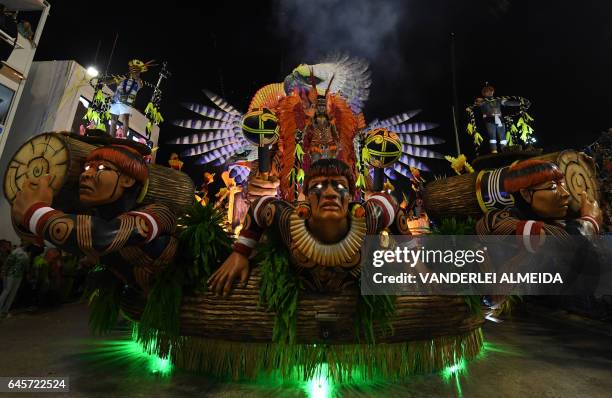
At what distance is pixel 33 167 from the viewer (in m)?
2.42

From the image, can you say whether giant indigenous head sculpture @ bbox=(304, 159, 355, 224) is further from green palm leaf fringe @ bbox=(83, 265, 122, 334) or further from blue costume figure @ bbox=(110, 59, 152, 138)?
blue costume figure @ bbox=(110, 59, 152, 138)

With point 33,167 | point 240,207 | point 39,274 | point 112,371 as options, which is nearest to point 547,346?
point 112,371

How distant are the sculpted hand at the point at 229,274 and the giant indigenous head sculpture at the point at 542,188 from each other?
2.54m

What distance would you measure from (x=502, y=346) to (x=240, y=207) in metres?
5.63

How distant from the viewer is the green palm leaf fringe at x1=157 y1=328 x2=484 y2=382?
2414 mm

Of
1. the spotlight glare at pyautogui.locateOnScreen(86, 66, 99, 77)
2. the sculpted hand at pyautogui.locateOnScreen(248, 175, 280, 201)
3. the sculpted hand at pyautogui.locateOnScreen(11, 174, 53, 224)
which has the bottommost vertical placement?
the sculpted hand at pyautogui.locateOnScreen(11, 174, 53, 224)

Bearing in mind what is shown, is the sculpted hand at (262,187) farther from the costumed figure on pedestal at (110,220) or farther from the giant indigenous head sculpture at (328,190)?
the giant indigenous head sculpture at (328,190)

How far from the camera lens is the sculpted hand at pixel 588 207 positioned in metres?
2.81

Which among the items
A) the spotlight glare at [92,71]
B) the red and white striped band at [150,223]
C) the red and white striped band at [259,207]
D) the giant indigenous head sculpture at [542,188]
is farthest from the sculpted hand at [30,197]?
the spotlight glare at [92,71]

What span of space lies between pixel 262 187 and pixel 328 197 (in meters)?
3.91

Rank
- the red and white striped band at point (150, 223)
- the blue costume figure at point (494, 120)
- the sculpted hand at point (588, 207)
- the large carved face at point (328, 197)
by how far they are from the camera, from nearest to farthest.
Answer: the large carved face at point (328, 197), the red and white striped band at point (150, 223), the sculpted hand at point (588, 207), the blue costume figure at point (494, 120)

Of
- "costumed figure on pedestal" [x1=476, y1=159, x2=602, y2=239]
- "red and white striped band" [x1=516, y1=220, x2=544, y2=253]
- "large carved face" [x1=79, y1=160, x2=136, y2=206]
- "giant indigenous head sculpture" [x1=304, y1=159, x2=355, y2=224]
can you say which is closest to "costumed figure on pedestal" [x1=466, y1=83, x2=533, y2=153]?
"costumed figure on pedestal" [x1=476, y1=159, x2=602, y2=239]

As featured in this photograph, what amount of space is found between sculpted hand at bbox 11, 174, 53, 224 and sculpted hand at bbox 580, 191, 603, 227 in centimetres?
436

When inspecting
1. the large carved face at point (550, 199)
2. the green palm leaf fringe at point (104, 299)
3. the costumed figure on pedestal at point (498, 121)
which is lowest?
the green palm leaf fringe at point (104, 299)
